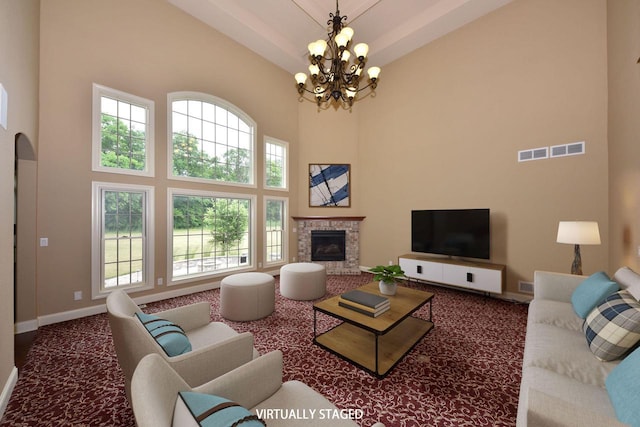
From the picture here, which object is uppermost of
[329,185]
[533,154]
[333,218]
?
[533,154]

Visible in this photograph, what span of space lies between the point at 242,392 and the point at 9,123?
111 inches

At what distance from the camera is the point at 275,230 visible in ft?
19.0

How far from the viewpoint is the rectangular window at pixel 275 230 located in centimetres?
562

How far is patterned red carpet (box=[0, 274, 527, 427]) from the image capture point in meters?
1.75

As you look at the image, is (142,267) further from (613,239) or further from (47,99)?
(613,239)

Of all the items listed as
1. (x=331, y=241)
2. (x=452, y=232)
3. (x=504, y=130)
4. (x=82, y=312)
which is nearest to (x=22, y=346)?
(x=82, y=312)

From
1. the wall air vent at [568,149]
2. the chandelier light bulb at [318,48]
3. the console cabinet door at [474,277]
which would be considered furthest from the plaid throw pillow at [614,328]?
the chandelier light bulb at [318,48]

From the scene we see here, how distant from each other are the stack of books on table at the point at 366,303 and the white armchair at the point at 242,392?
1.10 metres

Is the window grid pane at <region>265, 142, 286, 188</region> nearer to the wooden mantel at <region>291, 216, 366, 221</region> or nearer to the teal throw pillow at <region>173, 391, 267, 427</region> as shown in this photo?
the wooden mantel at <region>291, 216, 366, 221</region>

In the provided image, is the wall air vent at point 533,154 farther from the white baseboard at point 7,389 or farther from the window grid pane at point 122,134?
the white baseboard at point 7,389

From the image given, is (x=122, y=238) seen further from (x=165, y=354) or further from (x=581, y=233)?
(x=581, y=233)

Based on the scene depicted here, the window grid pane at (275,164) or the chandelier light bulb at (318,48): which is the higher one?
the chandelier light bulb at (318,48)

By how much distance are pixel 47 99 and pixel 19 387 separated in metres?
3.25

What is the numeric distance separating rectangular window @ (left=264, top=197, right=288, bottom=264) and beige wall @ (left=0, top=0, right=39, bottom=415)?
3684 millimetres
